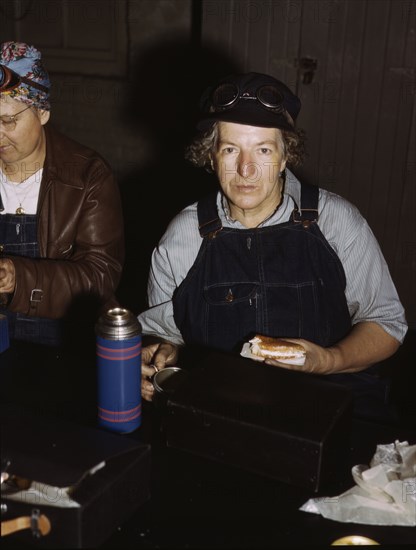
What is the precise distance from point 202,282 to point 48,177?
0.81 meters

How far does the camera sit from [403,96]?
4.18 m

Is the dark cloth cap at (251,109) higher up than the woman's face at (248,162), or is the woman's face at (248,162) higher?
the dark cloth cap at (251,109)

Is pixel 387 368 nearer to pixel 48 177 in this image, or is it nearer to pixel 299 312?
pixel 299 312

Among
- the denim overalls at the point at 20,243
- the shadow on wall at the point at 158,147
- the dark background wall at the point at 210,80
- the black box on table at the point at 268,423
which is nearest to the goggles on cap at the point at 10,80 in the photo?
the denim overalls at the point at 20,243

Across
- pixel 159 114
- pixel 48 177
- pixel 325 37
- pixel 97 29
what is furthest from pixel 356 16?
pixel 48 177

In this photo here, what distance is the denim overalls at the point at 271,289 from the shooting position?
215cm

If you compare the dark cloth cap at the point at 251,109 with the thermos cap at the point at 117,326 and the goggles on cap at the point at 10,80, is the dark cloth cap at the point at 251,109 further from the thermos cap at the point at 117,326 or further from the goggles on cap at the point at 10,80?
the thermos cap at the point at 117,326

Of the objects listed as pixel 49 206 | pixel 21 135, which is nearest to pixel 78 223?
pixel 49 206

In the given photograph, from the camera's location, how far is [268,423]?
4.52 feet

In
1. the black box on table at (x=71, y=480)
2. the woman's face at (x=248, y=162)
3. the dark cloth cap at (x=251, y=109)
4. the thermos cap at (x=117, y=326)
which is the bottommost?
the black box on table at (x=71, y=480)

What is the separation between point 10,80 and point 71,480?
5.51 feet

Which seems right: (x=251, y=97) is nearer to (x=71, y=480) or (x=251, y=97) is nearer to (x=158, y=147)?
(x=71, y=480)

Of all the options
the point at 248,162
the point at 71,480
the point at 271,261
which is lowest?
the point at 71,480

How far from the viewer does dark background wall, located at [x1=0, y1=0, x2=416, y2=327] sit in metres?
4.19
